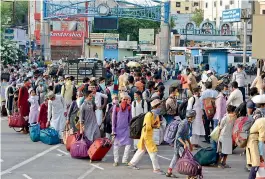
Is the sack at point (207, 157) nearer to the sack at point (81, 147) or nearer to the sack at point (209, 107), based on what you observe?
the sack at point (81, 147)

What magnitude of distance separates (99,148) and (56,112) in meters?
3.42

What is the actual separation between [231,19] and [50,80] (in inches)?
2573

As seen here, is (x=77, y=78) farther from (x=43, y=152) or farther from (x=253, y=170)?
(x=253, y=170)

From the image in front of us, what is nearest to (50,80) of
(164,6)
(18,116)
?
(18,116)

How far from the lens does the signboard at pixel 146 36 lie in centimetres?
9694

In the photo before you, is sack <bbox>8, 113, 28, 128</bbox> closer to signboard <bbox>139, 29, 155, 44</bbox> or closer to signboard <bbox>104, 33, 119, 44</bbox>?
signboard <bbox>104, 33, 119, 44</bbox>

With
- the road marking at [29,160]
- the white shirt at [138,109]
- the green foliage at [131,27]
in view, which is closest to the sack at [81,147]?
the road marking at [29,160]

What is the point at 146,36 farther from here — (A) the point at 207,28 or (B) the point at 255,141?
(B) the point at 255,141

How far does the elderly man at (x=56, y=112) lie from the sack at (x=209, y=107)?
3.87 metres

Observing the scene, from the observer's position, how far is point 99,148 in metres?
14.5

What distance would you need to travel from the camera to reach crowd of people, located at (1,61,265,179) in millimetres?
12648

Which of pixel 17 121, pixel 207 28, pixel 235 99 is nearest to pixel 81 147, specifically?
pixel 235 99

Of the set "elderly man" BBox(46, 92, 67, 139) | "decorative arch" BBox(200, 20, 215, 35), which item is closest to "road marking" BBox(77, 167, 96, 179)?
"elderly man" BBox(46, 92, 67, 139)

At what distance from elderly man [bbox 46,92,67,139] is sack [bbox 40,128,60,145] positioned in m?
0.14
